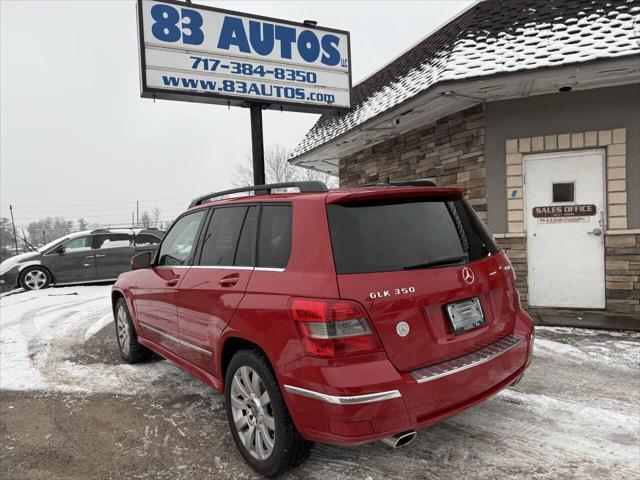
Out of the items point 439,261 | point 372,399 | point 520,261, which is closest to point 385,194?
point 439,261

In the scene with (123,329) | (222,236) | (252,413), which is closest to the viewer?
(252,413)

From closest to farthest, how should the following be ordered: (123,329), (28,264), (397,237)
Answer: (397,237) → (123,329) → (28,264)

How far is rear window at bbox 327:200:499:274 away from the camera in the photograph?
7.51 ft

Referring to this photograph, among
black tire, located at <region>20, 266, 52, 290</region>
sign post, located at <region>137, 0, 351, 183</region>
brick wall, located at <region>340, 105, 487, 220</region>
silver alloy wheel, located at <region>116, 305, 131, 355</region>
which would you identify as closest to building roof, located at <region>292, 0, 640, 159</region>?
brick wall, located at <region>340, 105, 487, 220</region>

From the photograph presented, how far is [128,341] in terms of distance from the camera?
477 centimetres

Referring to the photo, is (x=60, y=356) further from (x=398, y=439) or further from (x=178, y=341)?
(x=398, y=439)

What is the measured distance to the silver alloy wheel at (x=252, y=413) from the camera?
2.52 meters

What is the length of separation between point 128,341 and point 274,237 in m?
3.02

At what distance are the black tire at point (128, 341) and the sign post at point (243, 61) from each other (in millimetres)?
3273

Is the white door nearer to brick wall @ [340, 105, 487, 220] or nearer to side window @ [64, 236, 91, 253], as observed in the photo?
brick wall @ [340, 105, 487, 220]

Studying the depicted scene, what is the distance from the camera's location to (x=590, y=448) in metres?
2.76

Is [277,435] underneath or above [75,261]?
underneath

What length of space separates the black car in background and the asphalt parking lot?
7.38 m

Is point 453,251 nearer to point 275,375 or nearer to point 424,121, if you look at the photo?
point 275,375
